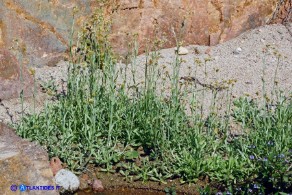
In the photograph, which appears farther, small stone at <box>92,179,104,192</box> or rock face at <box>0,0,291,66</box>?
rock face at <box>0,0,291,66</box>

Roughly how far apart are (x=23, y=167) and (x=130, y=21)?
3576mm

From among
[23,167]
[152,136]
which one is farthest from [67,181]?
[23,167]

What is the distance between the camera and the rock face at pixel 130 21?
7191 millimetres

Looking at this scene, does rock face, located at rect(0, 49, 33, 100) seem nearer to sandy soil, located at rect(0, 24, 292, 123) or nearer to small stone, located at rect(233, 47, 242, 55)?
sandy soil, located at rect(0, 24, 292, 123)

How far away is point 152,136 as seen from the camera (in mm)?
5777

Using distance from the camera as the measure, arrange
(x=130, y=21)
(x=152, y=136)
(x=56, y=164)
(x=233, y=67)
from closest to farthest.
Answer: (x=56, y=164) < (x=152, y=136) < (x=233, y=67) < (x=130, y=21)

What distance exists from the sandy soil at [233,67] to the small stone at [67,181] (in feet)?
3.11

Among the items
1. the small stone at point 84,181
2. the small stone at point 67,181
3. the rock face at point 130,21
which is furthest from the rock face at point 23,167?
the rock face at point 130,21

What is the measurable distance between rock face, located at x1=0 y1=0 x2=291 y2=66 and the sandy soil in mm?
143

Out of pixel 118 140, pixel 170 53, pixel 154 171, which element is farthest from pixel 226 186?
pixel 170 53

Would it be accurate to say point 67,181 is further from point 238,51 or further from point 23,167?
point 238,51

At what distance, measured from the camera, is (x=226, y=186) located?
544cm

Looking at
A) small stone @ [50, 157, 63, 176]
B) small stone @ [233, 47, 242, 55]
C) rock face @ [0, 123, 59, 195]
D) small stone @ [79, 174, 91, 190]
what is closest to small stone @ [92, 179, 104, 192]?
small stone @ [79, 174, 91, 190]

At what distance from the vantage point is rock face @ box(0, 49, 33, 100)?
6.59 metres
